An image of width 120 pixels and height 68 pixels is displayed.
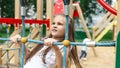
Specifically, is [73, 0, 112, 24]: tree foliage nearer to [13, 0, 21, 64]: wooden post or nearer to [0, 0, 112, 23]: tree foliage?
[0, 0, 112, 23]: tree foliage

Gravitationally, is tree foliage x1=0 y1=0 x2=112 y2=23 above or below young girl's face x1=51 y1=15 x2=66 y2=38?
above

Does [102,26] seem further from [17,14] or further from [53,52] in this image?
[53,52]

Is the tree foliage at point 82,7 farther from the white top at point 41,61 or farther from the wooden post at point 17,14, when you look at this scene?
the white top at point 41,61

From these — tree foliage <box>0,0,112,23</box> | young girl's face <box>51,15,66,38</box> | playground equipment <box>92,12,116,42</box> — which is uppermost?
tree foliage <box>0,0,112,23</box>

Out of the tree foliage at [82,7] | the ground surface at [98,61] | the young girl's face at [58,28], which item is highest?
the tree foliage at [82,7]

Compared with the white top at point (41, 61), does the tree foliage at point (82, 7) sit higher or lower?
higher

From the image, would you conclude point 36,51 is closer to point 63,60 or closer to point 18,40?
point 18,40

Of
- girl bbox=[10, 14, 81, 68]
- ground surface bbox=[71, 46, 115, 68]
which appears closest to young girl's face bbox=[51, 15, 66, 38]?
girl bbox=[10, 14, 81, 68]

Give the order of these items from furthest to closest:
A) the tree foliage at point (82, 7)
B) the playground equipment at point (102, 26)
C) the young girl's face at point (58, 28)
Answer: the tree foliage at point (82, 7) → the playground equipment at point (102, 26) → the young girl's face at point (58, 28)

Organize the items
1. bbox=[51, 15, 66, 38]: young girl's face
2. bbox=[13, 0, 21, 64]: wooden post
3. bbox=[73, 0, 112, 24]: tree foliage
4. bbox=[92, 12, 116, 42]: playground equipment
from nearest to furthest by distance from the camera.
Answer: bbox=[51, 15, 66, 38]: young girl's face, bbox=[13, 0, 21, 64]: wooden post, bbox=[92, 12, 116, 42]: playground equipment, bbox=[73, 0, 112, 24]: tree foliage

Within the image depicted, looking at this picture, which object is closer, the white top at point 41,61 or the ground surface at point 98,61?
the white top at point 41,61

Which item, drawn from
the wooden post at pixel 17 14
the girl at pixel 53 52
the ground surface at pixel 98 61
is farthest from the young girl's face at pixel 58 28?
the ground surface at pixel 98 61

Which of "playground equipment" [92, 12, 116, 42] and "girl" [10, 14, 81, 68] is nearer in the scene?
"girl" [10, 14, 81, 68]

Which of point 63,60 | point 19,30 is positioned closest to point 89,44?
point 63,60
